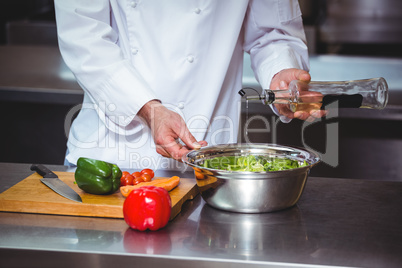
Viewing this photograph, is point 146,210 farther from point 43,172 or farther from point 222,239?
point 43,172

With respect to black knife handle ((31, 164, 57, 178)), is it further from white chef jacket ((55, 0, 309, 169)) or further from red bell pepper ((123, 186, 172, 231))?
red bell pepper ((123, 186, 172, 231))

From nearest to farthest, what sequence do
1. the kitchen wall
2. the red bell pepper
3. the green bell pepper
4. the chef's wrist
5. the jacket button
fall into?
1. the red bell pepper
2. the green bell pepper
3. the chef's wrist
4. the jacket button
5. the kitchen wall

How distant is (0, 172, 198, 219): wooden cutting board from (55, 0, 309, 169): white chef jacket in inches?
15.1

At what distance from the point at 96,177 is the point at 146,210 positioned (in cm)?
21

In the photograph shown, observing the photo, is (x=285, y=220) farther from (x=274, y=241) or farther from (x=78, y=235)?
(x=78, y=235)

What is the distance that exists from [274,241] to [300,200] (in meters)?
0.29

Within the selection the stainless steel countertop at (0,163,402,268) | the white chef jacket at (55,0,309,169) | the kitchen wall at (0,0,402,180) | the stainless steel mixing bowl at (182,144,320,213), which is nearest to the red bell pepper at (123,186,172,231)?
the stainless steel countertop at (0,163,402,268)

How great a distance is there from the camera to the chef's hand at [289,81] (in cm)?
148

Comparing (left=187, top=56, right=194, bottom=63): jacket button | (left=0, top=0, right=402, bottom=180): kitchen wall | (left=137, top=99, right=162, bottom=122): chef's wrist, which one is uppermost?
(left=187, top=56, right=194, bottom=63): jacket button

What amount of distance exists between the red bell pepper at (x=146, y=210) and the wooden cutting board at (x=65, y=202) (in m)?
0.07

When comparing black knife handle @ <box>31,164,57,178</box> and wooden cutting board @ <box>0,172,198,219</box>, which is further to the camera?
black knife handle @ <box>31,164,57,178</box>

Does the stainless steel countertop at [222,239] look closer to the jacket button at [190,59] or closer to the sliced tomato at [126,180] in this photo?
the sliced tomato at [126,180]

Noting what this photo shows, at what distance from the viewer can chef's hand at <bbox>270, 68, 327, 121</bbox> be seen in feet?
4.85

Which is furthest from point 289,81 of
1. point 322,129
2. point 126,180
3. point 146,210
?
point 322,129
